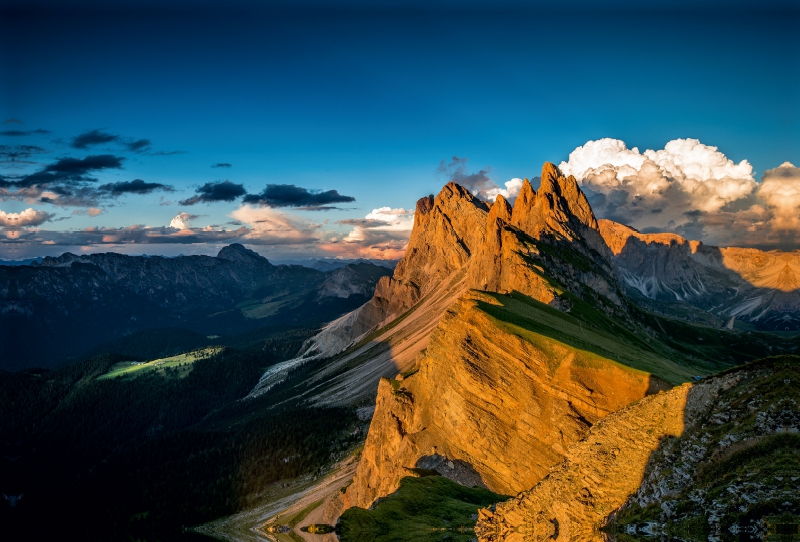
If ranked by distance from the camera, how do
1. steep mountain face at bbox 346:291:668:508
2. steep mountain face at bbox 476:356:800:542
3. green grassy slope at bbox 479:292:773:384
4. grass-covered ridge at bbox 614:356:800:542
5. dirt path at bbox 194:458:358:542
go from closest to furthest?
grass-covered ridge at bbox 614:356:800:542, steep mountain face at bbox 476:356:800:542, steep mountain face at bbox 346:291:668:508, green grassy slope at bbox 479:292:773:384, dirt path at bbox 194:458:358:542

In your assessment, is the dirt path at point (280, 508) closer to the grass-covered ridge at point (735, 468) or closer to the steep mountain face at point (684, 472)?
the steep mountain face at point (684, 472)

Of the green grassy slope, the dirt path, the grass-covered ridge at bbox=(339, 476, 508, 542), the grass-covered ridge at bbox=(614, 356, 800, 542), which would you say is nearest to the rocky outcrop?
the grass-covered ridge at bbox=(614, 356, 800, 542)

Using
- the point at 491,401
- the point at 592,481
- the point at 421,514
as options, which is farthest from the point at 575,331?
the point at 592,481

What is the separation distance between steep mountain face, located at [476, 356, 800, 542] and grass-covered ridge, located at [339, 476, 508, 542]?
34.0ft

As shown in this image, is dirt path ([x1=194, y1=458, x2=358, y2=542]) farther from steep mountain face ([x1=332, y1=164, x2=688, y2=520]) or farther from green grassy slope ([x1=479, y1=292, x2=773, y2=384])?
green grassy slope ([x1=479, y1=292, x2=773, y2=384])

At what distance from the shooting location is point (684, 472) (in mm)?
23734

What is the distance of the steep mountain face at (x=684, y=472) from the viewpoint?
1909 cm

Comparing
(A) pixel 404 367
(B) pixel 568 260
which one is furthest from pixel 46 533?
(B) pixel 568 260

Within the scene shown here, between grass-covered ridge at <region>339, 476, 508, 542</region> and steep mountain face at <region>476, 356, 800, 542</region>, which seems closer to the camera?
steep mountain face at <region>476, 356, 800, 542</region>

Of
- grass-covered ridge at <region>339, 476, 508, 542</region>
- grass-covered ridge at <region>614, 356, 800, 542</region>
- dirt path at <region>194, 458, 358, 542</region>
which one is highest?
grass-covered ridge at <region>614, 356, 800, 542</region>

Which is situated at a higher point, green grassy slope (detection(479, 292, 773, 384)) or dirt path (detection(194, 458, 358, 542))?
green grassy slope (detection(479, 292, 773, 384))

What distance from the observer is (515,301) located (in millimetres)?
73438

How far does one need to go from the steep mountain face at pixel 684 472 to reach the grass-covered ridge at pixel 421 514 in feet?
34.0

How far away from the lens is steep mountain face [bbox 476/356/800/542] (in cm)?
1909
